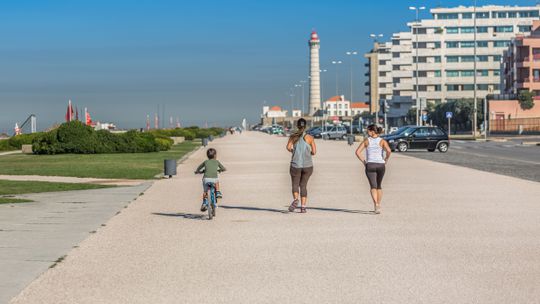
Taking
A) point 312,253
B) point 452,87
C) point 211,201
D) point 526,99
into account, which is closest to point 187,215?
point 211,201

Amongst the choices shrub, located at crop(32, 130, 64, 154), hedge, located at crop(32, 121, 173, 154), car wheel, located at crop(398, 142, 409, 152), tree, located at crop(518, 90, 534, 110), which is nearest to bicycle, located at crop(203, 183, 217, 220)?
hedge, located at crop(32, 121, 173, 154)

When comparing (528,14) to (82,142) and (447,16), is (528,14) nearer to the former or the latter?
(447,16)

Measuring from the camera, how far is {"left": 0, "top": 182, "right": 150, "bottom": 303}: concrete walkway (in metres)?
10.3

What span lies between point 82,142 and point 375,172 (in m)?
35.5

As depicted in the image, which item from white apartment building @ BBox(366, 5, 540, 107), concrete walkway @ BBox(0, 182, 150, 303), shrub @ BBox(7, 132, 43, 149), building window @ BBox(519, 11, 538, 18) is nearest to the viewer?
concrete walkway @ BBox(0, 182, 150, 303)

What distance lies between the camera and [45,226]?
1488 cm

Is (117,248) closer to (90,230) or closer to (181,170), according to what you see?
(90,230)

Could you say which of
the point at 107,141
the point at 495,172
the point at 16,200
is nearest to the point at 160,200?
the point at 16,200

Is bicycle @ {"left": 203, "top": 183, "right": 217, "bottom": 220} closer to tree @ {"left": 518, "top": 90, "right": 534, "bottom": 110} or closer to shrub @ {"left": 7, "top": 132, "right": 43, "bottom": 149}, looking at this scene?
shrub @ {"left": 7, "top": 132, "right": 43, "bottom": 149}

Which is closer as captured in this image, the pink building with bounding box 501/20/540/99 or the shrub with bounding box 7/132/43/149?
the shrub with bounding box 7/132/43/149

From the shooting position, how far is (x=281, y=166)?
3612 cm

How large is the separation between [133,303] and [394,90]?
174 metres

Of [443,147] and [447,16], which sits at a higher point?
[447,16]

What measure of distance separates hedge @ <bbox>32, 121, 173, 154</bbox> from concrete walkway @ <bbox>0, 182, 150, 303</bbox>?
2735 cm
